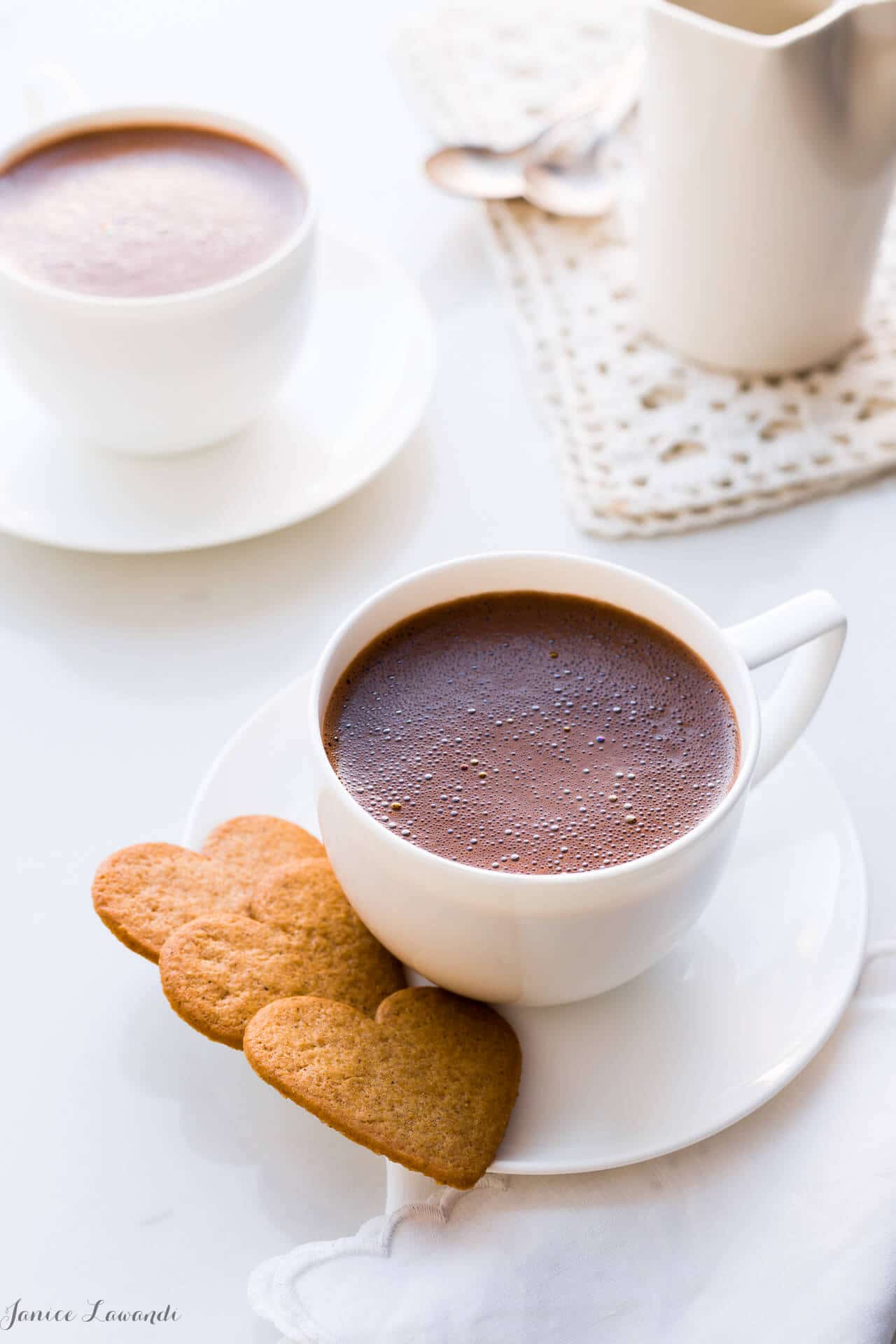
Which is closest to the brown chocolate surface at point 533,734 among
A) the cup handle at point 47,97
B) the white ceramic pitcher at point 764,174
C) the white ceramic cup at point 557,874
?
the white ceramic cup at point 557,874

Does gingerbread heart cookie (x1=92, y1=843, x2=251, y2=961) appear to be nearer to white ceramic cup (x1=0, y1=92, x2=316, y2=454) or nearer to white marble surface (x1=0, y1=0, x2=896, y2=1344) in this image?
white marble surface (x1=0, y1=0, x2=896, y2=1344)

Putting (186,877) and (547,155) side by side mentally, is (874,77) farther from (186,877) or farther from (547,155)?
(186,877)

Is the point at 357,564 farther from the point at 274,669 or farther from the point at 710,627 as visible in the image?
the point at 710,627

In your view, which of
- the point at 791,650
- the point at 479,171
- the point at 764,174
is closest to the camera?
the point at 791,650

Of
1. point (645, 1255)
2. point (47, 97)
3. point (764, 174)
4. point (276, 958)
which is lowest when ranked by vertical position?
point (645, 1255)

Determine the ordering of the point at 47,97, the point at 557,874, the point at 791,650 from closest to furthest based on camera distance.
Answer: the point at 557,874 → the point at 791,650 → the point at 47,97

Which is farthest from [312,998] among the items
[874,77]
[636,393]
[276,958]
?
[874,77]
